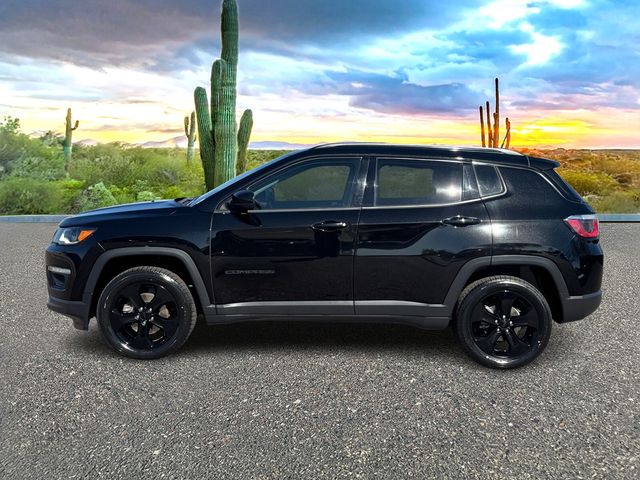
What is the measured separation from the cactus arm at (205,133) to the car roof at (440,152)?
36.4 ft

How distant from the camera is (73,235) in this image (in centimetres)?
456

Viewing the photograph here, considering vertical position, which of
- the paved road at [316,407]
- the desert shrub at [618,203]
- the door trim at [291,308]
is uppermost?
the desert shrub at [618,203]

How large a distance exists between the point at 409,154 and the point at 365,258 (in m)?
0.88

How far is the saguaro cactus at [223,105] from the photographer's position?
1480 centimetres

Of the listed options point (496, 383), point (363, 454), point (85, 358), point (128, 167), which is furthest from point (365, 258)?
point (128, 167)

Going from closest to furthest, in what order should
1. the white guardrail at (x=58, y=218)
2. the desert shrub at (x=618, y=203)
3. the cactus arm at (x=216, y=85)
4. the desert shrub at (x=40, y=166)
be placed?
the cactus arm at (x=216, y=85) → the white guardrail at (x=58, y=218) → the desert shrub at (x=618, y=203) → the desert shrub at (x=40, y=166)

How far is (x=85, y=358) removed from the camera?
4625mm

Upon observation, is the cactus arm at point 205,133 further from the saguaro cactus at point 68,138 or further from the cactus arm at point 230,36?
the saguaro cactus at point 68,138

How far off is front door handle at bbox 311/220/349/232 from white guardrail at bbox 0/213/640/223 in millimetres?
13307

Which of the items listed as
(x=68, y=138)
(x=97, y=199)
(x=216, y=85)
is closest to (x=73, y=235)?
(x=216, y=85)

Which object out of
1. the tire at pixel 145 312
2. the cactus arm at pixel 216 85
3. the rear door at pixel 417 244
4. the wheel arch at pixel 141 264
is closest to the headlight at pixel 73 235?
the wheel arch at pixel 141 264

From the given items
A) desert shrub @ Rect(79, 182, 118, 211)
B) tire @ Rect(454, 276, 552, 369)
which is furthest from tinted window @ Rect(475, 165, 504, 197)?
desert shrub @ Rect(79, 182, 118, 211)

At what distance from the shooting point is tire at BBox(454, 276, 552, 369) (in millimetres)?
4262

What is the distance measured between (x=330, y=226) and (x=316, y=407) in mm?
1292
